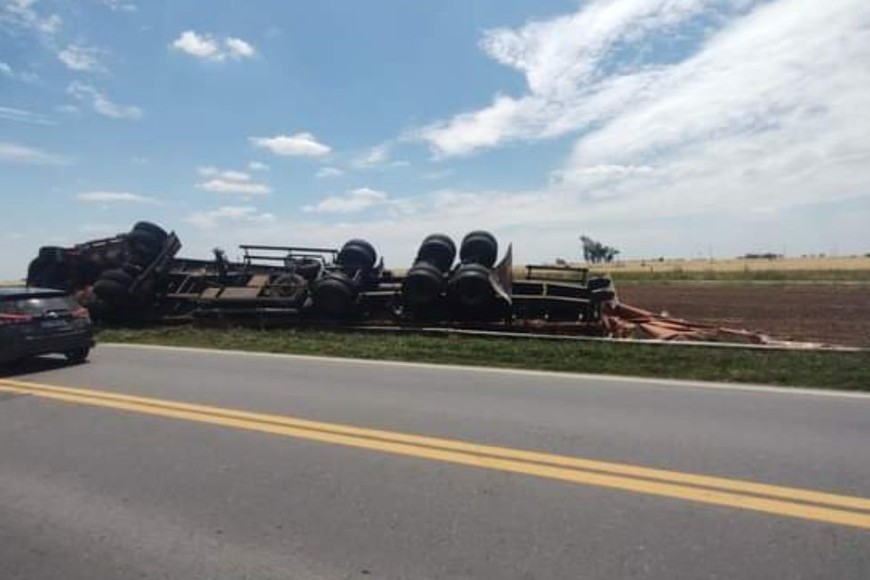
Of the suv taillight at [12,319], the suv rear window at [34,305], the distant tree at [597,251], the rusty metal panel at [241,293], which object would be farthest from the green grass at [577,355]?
the distant tree at [597,251]

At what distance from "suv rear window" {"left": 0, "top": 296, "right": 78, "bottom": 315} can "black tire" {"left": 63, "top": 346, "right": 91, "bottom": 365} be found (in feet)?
2.59

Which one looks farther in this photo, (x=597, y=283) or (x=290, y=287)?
(x=290, y=287)

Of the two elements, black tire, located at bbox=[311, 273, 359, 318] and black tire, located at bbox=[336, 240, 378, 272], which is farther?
Result: black tire, located at bbox=[336, 240, 378, 272]

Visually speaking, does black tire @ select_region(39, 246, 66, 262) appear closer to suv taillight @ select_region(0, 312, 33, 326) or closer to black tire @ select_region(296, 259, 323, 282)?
black tire @ select_region(296, 259, 323, 282)

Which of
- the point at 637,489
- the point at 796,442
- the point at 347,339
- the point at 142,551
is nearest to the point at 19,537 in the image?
the point at 142,551

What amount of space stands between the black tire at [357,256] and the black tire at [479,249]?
2.51 metres

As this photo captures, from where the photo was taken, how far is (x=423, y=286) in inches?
661

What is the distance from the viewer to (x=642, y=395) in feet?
29.6

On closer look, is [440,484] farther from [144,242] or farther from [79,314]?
[144,242]

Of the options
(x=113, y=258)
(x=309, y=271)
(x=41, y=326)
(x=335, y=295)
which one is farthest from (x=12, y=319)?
(x=113, y=258)

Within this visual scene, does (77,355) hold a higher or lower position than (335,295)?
lower

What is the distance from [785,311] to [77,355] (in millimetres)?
21085

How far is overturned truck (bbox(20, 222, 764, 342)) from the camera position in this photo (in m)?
16.4

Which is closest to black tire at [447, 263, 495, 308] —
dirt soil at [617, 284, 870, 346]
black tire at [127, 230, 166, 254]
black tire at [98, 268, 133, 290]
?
dirt soil at [617, 284, 870, 346]
